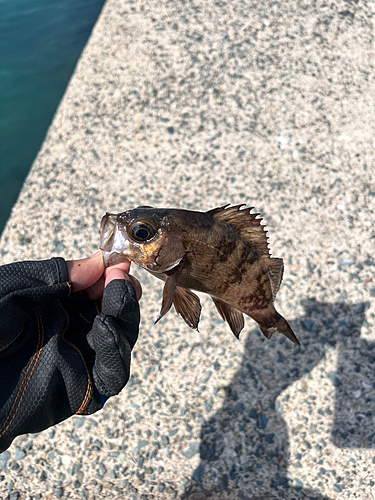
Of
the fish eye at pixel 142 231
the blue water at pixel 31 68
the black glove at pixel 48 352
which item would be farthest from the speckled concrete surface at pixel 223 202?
the fish eye at pixel 142 231

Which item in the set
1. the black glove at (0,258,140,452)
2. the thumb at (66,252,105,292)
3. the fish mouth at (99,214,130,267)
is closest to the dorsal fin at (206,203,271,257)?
the fish mouth at (99,214,130,267)

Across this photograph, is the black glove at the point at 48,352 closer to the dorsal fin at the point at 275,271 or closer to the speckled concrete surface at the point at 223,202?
the dorsal fin at the point at 275,271

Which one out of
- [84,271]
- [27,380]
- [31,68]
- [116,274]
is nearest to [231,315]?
[116,274]

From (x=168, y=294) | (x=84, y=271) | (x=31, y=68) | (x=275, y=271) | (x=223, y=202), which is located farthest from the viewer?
(x=31, y=68)

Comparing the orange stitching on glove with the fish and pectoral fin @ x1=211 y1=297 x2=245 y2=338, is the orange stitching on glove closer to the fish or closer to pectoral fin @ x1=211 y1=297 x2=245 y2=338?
the fish

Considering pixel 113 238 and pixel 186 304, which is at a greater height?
pixel 113 238

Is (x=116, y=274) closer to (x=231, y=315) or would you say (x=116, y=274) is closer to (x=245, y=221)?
(x=231, y=315)
